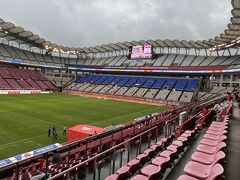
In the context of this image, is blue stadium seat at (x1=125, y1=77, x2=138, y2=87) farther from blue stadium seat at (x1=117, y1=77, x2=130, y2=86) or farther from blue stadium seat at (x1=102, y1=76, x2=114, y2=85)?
blue stadium seat at (x1=102, y1=76, x2=114, y2=85)

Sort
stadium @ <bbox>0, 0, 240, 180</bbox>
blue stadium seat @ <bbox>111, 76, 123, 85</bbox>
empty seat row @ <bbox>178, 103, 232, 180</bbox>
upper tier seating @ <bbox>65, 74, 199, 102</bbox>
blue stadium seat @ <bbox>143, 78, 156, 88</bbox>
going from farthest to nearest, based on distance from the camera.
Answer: blue stadium seat @ <bbox>111, 76, 123, 85</bbox> → blue stadium seat @ <bbox>143, 78, 156, 88</bbox> → upper tier seating @ <bbox>65, 74, 199, 102</bbox> → stadium @ <bbox>0, 0, 240, 180</bbox> → empty seat row @ <bbox>178, 103, 232, 180</bbox>

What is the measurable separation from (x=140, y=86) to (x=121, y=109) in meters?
25.7

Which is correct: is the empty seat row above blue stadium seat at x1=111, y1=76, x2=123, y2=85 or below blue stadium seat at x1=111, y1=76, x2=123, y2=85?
below

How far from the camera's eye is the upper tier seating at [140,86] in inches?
2137

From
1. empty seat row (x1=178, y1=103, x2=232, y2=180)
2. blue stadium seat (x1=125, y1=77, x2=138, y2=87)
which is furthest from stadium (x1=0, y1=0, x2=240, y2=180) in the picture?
blue stadium seat (x1=125, y1=77, x2=138, y2=87)

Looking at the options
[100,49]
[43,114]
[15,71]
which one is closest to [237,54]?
[100,49]

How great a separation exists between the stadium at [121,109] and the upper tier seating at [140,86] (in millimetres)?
276

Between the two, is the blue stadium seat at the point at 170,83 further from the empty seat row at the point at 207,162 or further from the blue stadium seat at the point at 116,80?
the empty seat row at the point at 207,162

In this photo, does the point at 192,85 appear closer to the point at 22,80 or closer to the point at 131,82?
the point at 131,82

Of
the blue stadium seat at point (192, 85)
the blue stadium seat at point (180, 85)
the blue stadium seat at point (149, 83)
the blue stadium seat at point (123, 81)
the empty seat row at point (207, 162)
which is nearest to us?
the empty seat row at point (207, 162)

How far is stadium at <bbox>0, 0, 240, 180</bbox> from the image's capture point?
6.86 metres

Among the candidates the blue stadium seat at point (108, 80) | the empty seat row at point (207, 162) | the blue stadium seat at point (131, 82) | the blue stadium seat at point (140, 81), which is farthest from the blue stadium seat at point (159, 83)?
the empty seat row at point (207, 162)

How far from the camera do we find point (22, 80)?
63.3 metres

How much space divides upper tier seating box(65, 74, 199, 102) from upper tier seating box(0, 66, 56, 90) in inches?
320
